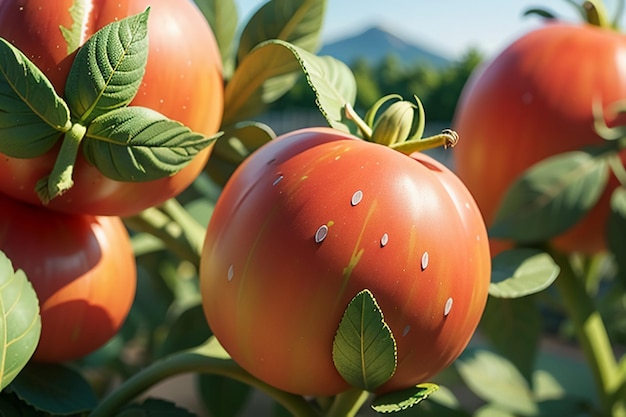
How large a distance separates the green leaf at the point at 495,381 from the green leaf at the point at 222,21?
28cm

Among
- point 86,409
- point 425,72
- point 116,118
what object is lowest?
point 425,72

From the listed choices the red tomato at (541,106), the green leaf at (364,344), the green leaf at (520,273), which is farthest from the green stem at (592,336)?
the green leaf at (364,344)

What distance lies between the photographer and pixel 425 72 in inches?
60.5

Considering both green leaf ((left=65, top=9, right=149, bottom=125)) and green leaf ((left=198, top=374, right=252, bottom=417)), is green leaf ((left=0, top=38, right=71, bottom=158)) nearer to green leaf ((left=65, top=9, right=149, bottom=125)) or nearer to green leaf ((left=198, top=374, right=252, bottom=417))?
green leaf ((left=65, top=9, right=149, bottom=125))

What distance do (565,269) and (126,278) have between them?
0.27 metres

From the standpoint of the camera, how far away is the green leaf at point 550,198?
44cm

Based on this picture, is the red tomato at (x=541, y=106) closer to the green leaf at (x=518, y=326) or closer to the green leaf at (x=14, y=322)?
the green leaf at (x=518, y=326)

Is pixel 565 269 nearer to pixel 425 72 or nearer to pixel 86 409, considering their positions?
pixel 86 409

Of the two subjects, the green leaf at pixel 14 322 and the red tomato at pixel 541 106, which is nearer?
the green leaf at pixel 14 322

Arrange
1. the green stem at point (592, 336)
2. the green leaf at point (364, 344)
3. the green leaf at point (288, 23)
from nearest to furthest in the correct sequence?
1. the green leaf at point (364, 344)
2. the green leaf at point (288, 23)
3. the green stem at point (592, 336)

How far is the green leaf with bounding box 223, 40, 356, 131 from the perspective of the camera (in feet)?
0.94

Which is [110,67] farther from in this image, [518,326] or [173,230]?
[518,326]

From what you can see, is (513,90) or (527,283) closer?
(527,283)

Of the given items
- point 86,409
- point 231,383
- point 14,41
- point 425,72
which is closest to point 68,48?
point 14,41
